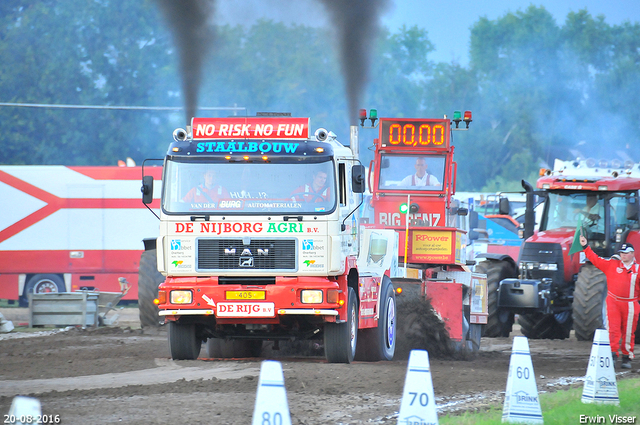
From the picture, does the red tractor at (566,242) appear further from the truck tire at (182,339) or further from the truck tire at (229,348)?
the truck tire at (182,339)

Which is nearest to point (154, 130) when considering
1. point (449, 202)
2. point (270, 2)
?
point (270, 2)

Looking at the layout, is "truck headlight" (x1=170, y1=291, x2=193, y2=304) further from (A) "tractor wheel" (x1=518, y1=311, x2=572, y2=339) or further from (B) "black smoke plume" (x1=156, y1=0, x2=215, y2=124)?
(A) "tractor wheel" (x1=518, y1=311, x2=572, y2=339)

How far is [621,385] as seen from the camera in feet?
36.6

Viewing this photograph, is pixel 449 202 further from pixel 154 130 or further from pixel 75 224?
pixel 154 130

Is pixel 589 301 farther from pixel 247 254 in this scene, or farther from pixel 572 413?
pixel 572 413

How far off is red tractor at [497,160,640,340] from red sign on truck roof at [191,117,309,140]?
252 inches

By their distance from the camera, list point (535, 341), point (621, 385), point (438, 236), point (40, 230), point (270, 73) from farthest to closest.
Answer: point (270, 73)
point (40, 230)
point (535, 341)
point (438, 236)
point (621, 385)

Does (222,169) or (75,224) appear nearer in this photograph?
(222,169)

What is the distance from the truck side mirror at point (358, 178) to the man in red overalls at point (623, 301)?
394 cm

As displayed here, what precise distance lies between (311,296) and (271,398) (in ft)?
19.2

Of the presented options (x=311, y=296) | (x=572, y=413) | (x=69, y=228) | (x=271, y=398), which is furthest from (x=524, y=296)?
(x=69, y=228)

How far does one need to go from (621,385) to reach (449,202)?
5892 millimetres

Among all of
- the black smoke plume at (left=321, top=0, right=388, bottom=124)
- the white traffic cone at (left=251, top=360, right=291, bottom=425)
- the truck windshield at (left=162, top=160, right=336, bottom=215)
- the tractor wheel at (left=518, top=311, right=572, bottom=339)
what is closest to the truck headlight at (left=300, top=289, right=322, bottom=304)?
the truck windshield at (left=162, top=160, right=336, bottom=215)

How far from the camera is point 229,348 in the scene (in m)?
14.0
